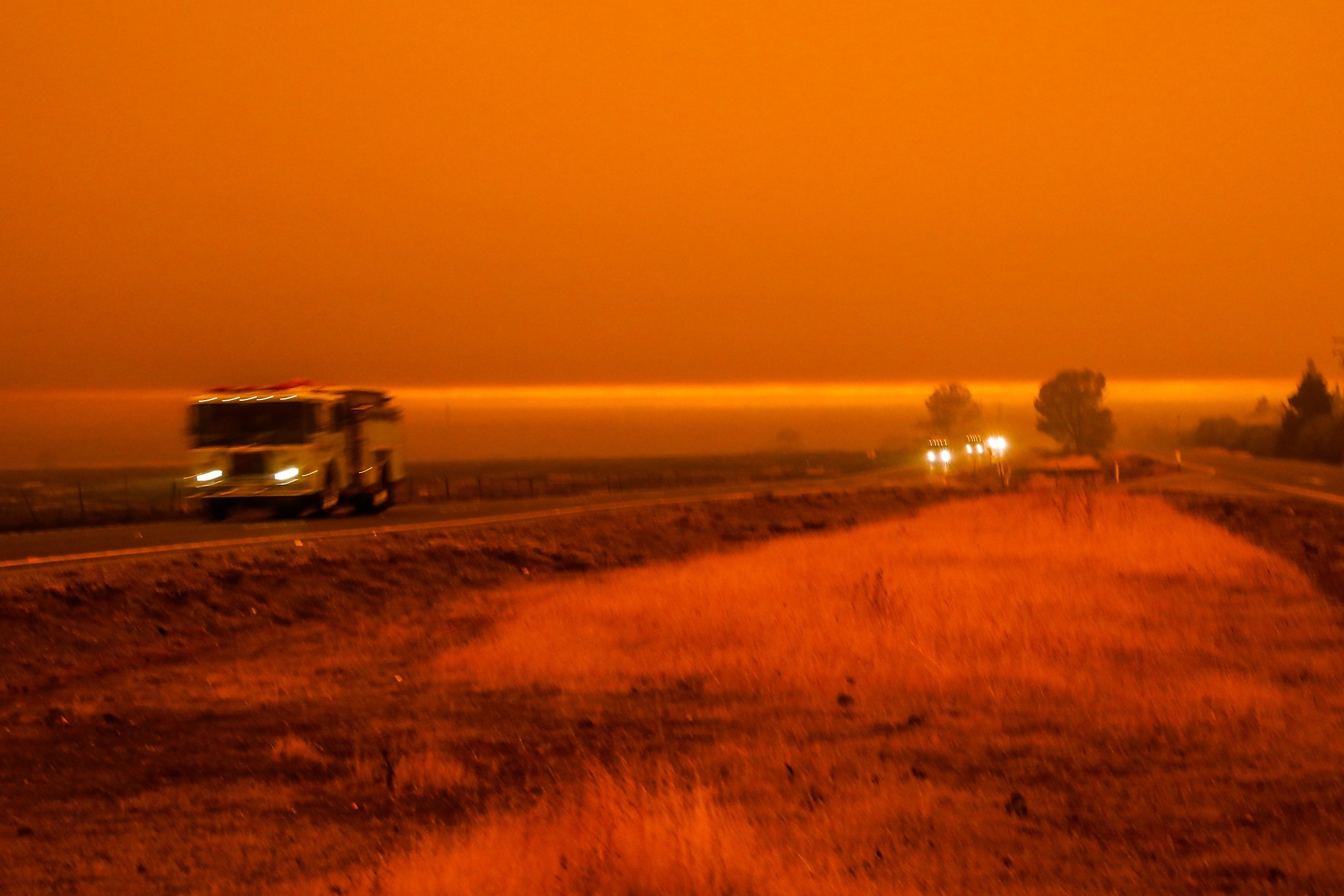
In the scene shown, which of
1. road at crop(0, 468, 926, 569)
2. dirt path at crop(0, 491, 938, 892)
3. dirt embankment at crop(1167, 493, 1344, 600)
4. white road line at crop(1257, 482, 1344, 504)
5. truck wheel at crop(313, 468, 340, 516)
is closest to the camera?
dirt path at crop(0, 491, 938, 892)

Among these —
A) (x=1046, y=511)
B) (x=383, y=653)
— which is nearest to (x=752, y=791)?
(x=383, y=653)

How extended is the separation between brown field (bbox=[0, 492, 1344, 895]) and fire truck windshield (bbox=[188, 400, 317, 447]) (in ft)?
20.6

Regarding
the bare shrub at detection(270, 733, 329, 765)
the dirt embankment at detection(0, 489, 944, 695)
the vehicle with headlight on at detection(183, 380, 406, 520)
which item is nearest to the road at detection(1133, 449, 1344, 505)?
the dirt embankment at detection(0, 489, 944, 695)

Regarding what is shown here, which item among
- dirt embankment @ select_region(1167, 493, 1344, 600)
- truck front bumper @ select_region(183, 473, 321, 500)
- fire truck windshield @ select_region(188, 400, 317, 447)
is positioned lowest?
dirt embankment @ select_region(1167, 493, 1344, 600)

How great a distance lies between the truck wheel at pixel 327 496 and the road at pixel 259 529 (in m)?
0.32

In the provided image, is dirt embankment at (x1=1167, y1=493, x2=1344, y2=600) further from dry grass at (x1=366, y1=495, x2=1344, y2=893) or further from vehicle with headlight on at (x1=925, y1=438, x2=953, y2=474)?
vehicle with headlight on at (x1=925, y1=438, x2=953, y2=474)

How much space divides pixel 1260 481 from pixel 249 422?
44.0 metres

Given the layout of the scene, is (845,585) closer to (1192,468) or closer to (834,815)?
(834,815)

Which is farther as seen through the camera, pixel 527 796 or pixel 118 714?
pixel 118 714

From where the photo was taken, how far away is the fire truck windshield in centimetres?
2952

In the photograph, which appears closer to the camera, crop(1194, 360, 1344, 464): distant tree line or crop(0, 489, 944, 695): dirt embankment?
crop(0, 489, 944, 695): dirt embankment

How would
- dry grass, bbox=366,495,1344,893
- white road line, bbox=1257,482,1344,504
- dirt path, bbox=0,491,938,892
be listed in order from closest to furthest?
dry grass, bbox=366,495,1344,893 → dirt path, bbox=0,491,938,892 → white road line, bbox=1257,482,1344,504

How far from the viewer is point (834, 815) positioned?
8773 millimetres

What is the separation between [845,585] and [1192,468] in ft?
186
